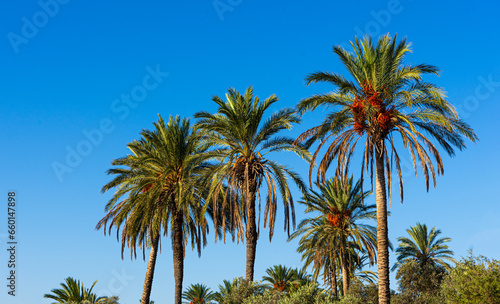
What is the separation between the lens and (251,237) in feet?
84.6

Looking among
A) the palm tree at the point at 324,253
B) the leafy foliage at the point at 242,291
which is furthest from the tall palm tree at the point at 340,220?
the leafy foliage at the point at 242,291

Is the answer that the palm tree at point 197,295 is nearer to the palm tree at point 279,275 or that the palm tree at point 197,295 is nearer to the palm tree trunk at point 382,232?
the palm tree at point 279,275

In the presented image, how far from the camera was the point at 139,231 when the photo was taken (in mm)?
31891

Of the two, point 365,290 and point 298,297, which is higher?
point 365,290

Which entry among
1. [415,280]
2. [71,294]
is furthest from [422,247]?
[71,294]

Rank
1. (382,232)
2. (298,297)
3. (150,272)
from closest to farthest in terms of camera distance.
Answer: (382,232) → (298,297) → (150,272)

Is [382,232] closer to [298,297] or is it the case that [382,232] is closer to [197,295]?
[298,297]

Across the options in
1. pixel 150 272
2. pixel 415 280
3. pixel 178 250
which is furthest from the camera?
pixel 415 280

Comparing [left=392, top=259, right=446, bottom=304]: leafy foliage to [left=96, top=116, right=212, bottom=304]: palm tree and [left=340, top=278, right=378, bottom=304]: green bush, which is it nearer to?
[left=340, top=278, right=378, bottom=304]: green bush

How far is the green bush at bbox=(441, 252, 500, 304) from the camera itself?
78.4 ft

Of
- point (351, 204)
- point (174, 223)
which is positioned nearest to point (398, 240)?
point (351, 204)

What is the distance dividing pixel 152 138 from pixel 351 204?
57.4ft

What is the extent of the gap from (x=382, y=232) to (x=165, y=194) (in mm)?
13228

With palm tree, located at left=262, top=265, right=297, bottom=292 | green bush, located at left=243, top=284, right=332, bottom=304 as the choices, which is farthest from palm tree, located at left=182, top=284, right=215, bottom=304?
green bush, located at left=243, top=284, right=332, bottom=304
